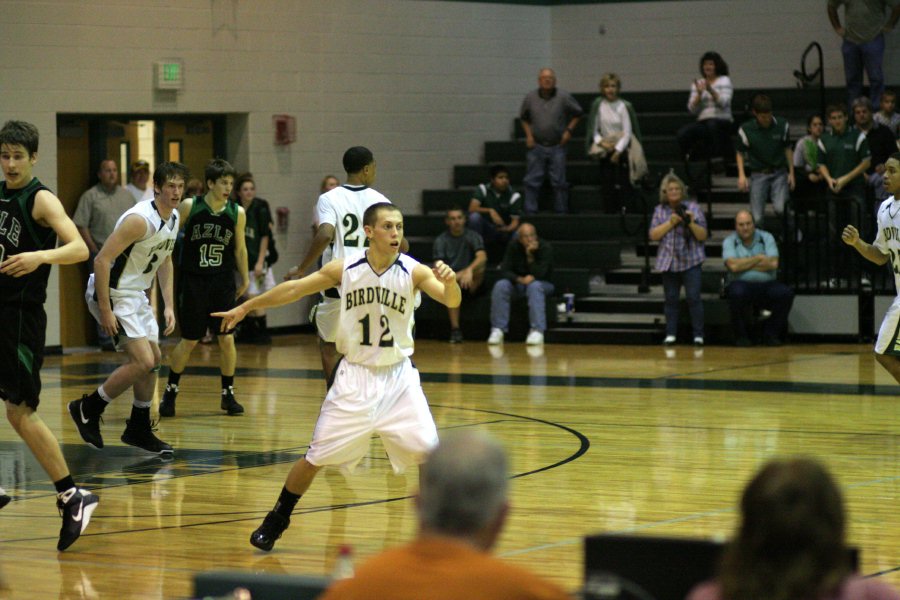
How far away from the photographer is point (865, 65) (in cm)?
1611

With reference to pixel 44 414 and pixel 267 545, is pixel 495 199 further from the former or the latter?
pixel 267 545

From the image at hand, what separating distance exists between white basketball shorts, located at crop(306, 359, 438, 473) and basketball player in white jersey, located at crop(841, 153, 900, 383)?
363 cm

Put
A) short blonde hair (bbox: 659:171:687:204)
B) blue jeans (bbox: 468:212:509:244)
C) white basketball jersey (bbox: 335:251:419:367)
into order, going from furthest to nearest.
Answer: blue jeans (bbox: 468:212:509:244) → short blonde hair (bbox: 659:171:687:204) → white basketball jersey (bbox: 335:251:419:367)

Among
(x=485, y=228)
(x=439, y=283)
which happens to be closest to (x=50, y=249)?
(x=439, y=283)

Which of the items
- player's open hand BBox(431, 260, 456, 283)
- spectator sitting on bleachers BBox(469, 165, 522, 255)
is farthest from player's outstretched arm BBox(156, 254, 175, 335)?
spectator sitting on bleachers BBox(469, 165, 522, 255)

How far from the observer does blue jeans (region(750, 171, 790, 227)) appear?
15250 millimetres

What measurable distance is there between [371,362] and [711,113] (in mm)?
11015

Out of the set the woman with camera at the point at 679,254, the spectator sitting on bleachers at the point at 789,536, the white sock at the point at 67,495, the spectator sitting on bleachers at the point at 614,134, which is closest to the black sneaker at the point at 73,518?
the white sock at the point at 67,495

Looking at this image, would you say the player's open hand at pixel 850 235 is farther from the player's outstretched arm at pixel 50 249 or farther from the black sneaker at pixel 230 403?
the player's outstretched arm at pixel 50 249

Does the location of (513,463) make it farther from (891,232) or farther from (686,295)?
(686,295)

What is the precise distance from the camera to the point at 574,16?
19188mm

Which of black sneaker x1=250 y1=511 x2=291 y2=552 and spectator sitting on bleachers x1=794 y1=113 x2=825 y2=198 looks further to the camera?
spectator sitting on bleachers x1=794 y1=113 x2=825 y2=198

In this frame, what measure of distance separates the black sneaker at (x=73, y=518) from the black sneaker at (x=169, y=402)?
390 cm

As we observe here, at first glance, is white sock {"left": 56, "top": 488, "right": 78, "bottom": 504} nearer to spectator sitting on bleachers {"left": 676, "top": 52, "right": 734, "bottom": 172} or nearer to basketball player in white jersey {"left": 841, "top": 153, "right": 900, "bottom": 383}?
basketball player in white jersey {"left": 841, "top": 153, "right": 900, "bottom": 383}
